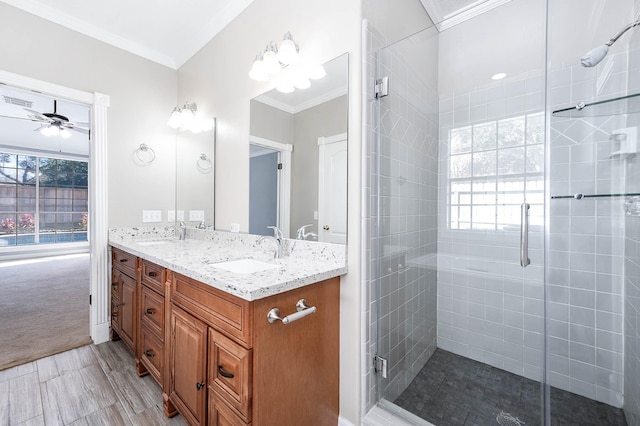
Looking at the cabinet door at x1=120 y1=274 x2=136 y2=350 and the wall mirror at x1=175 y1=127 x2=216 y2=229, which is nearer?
the cabinet door at x1=120 y1=274 x2=136 y2=350

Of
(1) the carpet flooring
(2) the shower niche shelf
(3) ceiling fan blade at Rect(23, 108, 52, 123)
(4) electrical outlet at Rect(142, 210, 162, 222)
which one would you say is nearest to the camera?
(2) the shower niche shelf

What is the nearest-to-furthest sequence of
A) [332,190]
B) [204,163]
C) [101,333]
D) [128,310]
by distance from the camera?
1. [332,190]
2. [128,310]
3. [101,333]
4. [204,163]

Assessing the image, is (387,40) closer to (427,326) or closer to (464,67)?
(464,67)

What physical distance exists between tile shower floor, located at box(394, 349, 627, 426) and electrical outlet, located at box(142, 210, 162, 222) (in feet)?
8.55

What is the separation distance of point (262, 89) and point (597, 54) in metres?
1.95

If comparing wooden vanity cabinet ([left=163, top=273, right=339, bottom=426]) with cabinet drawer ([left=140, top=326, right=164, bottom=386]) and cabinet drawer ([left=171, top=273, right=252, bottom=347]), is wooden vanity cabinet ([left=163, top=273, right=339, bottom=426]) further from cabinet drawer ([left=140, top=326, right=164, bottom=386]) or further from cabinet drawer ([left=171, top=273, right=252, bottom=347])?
cabinet drawer ([left=140, top=326, right=164, bottom=386])

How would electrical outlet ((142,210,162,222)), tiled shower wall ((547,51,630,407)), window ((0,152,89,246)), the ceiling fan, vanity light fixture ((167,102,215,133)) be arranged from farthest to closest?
window ((0,152,89,246)), the ceiling fan, electrical outlet ((142,210,162,222)), vanity light fixture ((167,102,215,133)), tiled shower wall ((547,51,630,407))

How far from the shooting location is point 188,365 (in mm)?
1354

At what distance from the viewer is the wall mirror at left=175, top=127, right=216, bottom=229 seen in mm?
2473

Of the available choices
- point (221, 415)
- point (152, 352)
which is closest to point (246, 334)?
point (221, 415)

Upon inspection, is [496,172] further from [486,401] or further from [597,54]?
[486,401]

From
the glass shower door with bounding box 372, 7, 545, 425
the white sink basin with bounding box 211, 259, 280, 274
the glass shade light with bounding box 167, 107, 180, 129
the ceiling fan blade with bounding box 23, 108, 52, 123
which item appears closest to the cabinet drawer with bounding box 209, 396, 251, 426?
the white sink basin with bounding box 211, 259, 280, 274

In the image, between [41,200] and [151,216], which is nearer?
[151,216]

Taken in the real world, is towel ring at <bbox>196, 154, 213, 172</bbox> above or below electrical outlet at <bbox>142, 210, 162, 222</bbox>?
above
